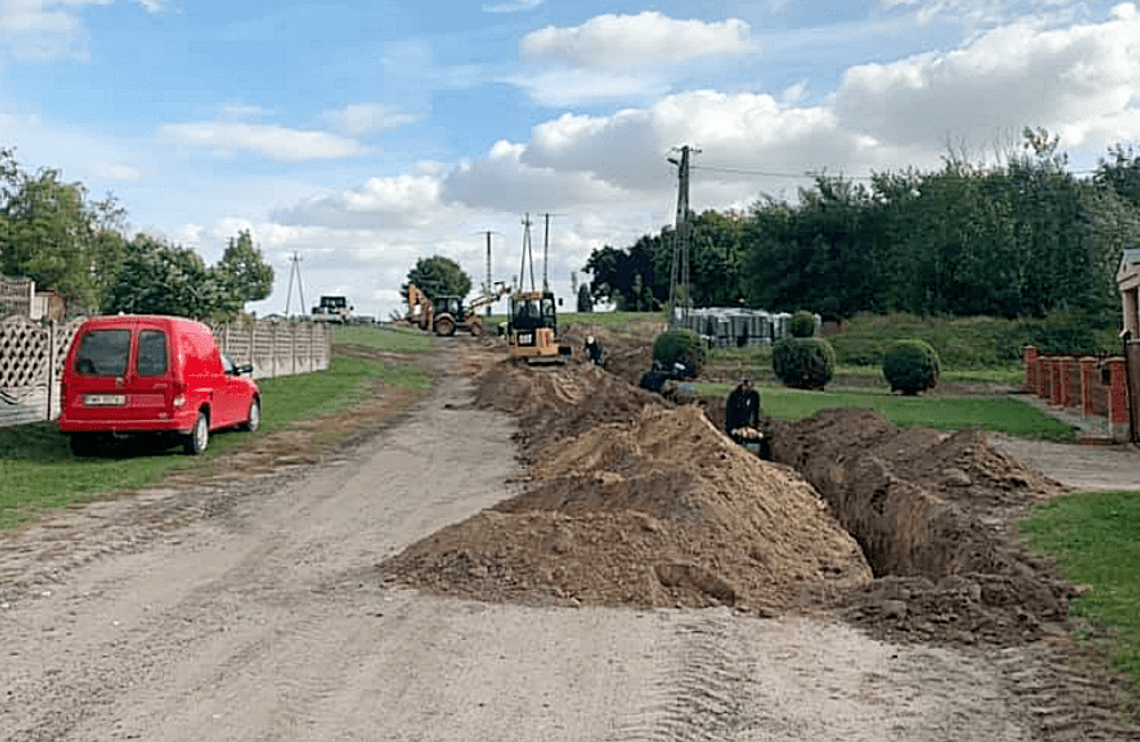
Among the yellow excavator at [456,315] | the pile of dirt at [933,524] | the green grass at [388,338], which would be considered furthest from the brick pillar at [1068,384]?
the yellow excavator at [456,315]

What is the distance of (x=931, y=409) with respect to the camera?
96.3ft

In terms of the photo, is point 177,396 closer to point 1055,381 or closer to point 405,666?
point 405,666

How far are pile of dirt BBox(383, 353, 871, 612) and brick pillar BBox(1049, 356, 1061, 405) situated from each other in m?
20.1

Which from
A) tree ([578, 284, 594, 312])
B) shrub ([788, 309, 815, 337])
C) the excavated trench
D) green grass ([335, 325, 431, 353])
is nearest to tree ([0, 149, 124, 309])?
green grass ([335, 325, 431, 353])

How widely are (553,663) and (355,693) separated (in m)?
1.18

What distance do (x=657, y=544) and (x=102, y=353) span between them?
1003 cm

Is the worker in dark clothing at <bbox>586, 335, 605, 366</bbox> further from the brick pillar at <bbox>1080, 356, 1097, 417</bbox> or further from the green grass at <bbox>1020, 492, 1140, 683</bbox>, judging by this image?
the green grass at <bbox>1020, 492, 1140, 683</bbox>

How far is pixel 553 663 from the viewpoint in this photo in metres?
6.77

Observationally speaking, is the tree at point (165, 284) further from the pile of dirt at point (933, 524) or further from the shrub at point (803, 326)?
the shrub at point (803, 326)

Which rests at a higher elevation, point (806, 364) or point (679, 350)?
point (679, 350)

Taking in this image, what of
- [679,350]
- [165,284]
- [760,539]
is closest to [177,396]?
[760,539]

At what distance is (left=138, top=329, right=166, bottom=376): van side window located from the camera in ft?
53.5

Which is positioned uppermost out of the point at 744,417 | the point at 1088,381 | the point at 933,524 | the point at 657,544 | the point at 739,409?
the point at 1088,381

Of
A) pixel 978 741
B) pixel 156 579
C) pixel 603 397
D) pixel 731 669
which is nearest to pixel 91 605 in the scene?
pixel 156 579
